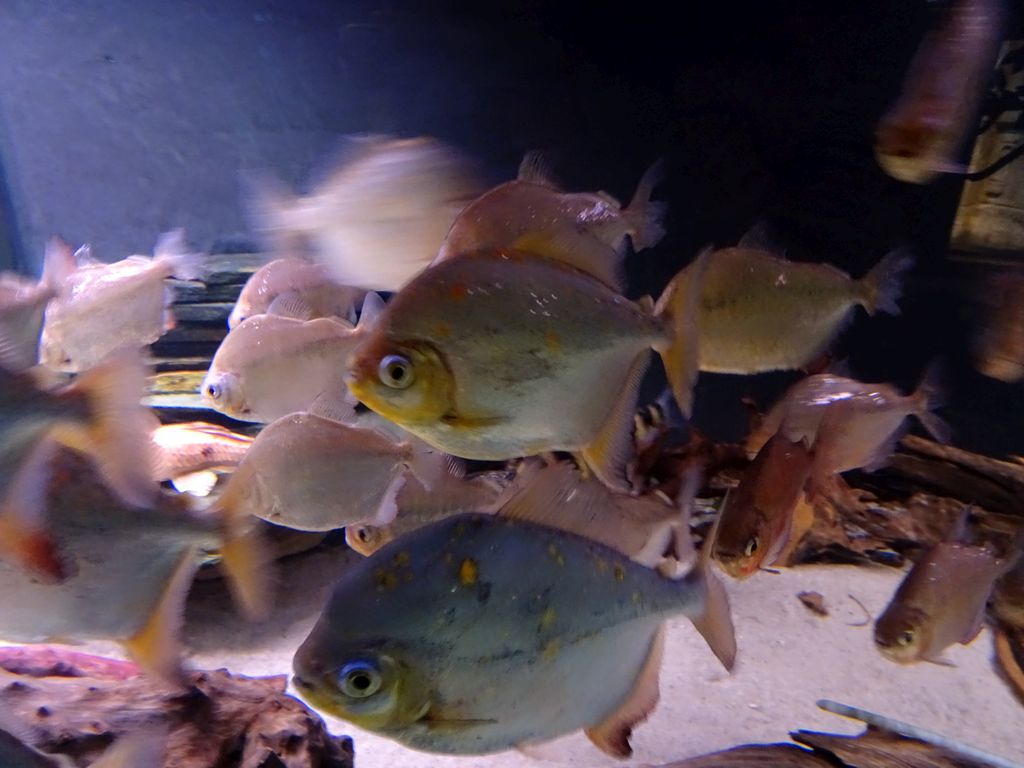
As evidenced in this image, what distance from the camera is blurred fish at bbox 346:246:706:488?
1.30 meters

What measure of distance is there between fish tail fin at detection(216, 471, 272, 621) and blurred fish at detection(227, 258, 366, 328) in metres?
1.30

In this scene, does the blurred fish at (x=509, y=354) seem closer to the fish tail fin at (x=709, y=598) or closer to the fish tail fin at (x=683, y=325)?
Answer: the fish tail fin at (x=683, y=325)

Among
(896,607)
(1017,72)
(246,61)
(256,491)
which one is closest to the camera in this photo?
(256,491)

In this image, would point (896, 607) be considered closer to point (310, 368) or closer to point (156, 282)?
point (310, 368)

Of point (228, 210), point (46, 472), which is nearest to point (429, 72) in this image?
point (228, 210)

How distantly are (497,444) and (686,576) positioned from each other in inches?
Answer: 18.6

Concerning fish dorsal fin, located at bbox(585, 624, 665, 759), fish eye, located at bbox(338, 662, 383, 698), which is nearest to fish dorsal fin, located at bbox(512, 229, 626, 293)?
fish dorsal fin, located at bbox(585, 624, 665, 759)

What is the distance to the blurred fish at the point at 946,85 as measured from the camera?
6.45 feet

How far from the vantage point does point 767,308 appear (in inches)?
90.5

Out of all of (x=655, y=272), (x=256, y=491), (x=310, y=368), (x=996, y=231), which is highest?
(x=310, y=368)

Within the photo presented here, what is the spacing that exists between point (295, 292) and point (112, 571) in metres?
1.62

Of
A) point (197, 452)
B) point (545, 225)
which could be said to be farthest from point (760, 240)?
point (197, 452)

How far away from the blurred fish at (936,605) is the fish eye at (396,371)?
223 centimetres

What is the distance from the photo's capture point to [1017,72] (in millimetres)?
5238
